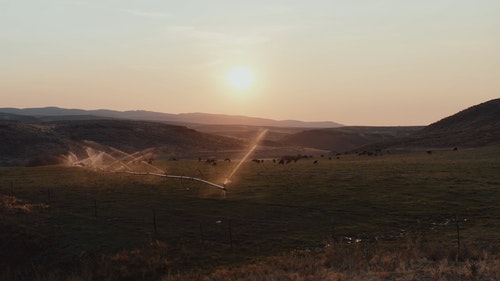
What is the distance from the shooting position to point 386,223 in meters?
36.0

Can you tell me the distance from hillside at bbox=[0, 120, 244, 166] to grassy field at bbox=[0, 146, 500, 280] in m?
61.1

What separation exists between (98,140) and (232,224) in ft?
418

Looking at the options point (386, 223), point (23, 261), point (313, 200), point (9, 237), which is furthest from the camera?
point (313, 200)

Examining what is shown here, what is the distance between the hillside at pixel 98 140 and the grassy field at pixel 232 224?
6106cm

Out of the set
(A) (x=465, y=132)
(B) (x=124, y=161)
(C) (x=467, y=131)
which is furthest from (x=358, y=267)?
(C) (x=467, y=131)

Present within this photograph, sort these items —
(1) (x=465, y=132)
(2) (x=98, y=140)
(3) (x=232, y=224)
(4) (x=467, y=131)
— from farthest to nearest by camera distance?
(2) (x=98, y=140)
(4) (x=467, y=131)
(1) (x=465, y=132)
(3) (x=232, y=224)

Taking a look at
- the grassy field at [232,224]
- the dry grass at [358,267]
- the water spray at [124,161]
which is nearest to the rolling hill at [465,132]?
the water spray at [124,161]

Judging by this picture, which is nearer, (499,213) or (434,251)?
(434,251)

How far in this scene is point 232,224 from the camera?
36.3m

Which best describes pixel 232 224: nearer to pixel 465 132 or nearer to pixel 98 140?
pixel 465 132

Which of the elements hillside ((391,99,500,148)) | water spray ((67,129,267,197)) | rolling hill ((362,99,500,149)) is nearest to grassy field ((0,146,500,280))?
water spray ((67,129,267,197))

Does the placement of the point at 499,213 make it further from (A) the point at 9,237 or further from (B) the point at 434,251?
(A) the point at 9,237

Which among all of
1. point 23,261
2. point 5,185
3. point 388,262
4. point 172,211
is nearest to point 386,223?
point 388,262

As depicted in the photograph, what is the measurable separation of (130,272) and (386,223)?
17.6m
